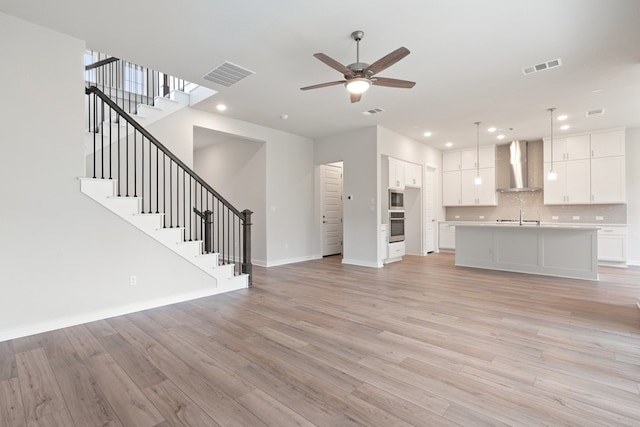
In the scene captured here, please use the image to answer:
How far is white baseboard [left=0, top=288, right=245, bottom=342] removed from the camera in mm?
2967

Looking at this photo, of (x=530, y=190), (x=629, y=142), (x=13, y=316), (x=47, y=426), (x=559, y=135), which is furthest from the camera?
(x=530, y=190)

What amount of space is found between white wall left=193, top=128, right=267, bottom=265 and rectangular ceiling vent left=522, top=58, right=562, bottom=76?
15.9ft

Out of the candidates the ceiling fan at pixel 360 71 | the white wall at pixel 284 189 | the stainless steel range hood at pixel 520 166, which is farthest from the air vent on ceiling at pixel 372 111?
the stainless steel range hood at pixel 520 166

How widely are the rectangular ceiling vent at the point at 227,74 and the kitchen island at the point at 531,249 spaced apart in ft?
17.7

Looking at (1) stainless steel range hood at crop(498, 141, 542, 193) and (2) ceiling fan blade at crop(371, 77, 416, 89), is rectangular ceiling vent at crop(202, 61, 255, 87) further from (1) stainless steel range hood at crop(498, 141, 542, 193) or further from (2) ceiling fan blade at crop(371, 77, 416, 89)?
(1) stainless steel range hood at crop(498, 141, 542, 193)

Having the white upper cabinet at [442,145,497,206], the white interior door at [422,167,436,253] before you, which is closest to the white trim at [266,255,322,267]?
the white interior door at [422,167,436,253]

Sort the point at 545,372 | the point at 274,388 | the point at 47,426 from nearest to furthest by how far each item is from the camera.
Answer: the point at 47,426, the point at 274,388, the point at 545,372

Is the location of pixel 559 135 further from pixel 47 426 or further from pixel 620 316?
pixel 47 426

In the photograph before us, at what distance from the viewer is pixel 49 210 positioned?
125 inches

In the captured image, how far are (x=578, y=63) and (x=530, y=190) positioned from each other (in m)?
4.98

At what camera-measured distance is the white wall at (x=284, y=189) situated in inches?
258

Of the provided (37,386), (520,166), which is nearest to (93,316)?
(37,386)

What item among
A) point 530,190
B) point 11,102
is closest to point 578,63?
point 530,190

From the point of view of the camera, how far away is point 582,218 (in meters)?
7.52
